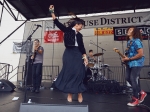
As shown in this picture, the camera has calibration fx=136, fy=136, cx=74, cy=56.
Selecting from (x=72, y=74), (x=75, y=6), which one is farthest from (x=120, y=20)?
(x=72, y=74)


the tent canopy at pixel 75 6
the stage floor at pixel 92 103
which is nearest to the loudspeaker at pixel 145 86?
the stage floor at pixel 92 103

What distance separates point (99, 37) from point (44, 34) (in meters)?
2.91

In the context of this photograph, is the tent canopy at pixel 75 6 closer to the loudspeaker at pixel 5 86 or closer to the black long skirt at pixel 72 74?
the loudspeaker at pixel 5 86

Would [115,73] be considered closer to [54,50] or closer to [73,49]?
[54,50]

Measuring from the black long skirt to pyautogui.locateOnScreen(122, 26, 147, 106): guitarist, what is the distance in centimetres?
96

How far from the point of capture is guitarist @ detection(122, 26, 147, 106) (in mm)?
2477

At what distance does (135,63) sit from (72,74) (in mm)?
1217

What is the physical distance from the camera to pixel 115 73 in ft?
23.9

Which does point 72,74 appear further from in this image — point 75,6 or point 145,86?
point 75,6

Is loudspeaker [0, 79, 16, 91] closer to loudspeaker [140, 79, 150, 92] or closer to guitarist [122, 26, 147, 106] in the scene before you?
guitarist [122, 26, 147, 106]

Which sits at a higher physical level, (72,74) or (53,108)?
(72,74)

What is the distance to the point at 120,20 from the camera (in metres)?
5.77


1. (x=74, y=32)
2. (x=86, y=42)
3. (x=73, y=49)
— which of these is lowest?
(x=73, y=49)

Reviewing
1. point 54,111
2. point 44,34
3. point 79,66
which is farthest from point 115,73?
point 54,111
